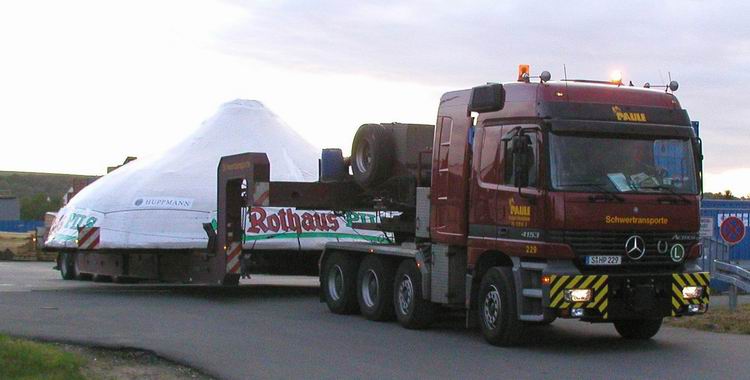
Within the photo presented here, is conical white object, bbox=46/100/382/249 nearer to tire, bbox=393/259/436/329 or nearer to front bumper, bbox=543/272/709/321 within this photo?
tire, bbox=393/259/436/329

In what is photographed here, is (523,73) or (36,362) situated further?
(523,73)

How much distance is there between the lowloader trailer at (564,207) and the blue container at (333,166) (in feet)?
12.7

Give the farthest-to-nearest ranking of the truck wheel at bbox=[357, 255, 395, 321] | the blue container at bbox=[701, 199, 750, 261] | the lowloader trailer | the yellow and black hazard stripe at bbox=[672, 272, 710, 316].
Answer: the blue container at bbox=[701, 199, 750, 261], the truck wheel at bbox=[357, 255, 395, 321], the yellow and black hazard stripe at bbox=[672, 272, 710, 316], the lowloader trailer

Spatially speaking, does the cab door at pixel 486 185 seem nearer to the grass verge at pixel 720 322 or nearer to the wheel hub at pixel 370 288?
the wheel hub at pixel 370 288

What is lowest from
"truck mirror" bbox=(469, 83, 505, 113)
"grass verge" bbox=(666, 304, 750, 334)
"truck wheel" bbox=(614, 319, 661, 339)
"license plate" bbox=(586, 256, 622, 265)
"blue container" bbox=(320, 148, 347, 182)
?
"grass verge" bbox=(666, 304, 750, 334)

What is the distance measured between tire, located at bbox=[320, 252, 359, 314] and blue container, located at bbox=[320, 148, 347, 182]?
134cm

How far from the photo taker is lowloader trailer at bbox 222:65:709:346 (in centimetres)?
1234

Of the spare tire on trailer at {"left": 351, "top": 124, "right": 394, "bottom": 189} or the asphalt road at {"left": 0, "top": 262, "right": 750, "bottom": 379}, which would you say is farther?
the spare tire on trailer at {"left": 351, "top": 124, "right": 394, "bottom": 189}

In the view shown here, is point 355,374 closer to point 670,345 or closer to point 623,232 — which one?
point 623,232

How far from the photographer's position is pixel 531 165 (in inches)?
496

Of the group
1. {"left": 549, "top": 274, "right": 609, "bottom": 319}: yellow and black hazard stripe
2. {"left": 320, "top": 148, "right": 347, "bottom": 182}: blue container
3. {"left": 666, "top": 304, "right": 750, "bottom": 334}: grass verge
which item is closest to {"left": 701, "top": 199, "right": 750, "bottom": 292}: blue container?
{"left": 666, "top": 304, "right": 750, "bottom": 334}: grass verge

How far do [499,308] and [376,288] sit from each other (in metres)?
4.01

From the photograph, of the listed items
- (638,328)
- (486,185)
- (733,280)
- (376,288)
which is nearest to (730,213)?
(733,280)

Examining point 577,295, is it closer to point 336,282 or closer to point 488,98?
point 488,98
